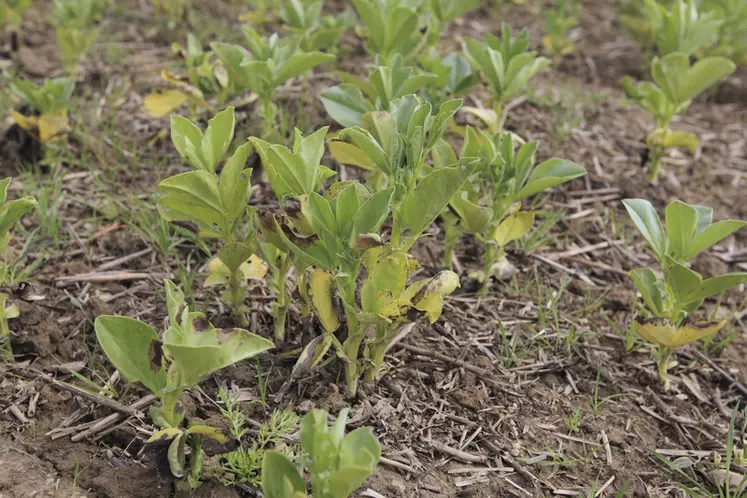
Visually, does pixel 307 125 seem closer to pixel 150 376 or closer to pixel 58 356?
pixel 58 356

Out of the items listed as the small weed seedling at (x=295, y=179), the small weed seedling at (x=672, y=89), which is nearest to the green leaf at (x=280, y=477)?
the small weed seedling at (x=295, y=179)

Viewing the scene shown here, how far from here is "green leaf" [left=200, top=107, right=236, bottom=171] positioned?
6.85 feet

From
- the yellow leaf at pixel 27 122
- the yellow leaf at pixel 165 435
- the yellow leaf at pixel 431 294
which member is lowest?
the yellow leaf at pixel 165 435

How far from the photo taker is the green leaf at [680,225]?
2.15 metres

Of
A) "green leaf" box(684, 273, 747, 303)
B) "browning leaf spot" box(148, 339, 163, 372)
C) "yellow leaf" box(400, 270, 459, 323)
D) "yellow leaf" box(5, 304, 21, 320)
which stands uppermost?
"browning leaf spot" box(148, 339, 163, 372)

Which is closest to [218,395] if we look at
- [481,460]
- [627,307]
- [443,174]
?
[481,460]

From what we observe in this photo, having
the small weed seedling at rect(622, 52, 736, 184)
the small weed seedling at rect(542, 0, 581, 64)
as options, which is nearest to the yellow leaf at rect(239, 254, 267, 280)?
the small weed seedling at rect(622, 52, 736, 184)

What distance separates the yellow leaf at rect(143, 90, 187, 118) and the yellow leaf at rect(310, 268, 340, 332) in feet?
4.54

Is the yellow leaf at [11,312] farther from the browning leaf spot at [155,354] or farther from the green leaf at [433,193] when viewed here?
the green leaf at [433,193]

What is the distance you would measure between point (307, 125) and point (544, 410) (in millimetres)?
1670

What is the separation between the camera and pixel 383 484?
193cm

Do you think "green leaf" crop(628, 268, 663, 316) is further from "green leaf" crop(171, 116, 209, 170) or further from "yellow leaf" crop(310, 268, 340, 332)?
"green leaf" crop(171, 116, 209, 170)

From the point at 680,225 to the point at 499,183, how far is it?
21.9 inches

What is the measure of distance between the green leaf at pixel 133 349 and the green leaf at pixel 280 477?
12.9 inches
